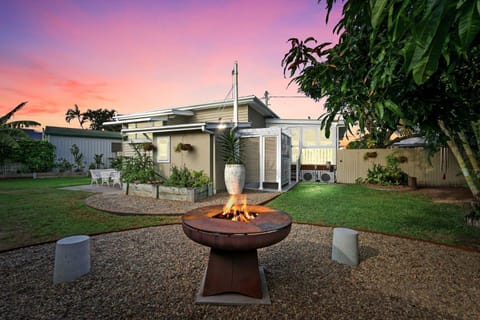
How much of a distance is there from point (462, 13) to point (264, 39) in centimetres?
722

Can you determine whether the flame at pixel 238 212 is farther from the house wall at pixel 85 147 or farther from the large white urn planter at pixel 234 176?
the house wall at pixel 85 147

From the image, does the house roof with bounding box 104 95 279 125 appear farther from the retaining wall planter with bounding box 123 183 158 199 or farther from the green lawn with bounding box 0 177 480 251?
the green lawn with bounding box 0 177 480 251

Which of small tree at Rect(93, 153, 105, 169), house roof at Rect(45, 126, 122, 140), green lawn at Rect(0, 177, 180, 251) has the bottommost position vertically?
green lawn at Rect(0, 177, 180, 251)

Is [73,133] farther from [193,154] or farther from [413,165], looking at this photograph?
[413,165]

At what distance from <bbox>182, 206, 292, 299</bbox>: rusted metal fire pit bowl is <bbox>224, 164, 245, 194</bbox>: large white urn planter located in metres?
6.09

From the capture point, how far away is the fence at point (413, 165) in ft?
34.7

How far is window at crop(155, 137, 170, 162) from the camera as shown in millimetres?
10359

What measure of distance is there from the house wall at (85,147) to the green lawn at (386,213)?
18.9m

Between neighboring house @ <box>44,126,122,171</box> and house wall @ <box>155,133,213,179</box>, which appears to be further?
neighboring house @ <box>44,126,122,171</box>

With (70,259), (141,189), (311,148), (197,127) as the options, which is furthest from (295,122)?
(70,259)

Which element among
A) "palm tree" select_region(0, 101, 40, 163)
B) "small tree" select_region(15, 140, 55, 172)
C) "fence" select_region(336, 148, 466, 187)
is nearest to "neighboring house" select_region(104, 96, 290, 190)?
"fence" select_region(336, 148, 466, 187)

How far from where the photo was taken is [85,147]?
19688 millimetres

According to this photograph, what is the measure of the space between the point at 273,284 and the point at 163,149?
Result: 8973 mm

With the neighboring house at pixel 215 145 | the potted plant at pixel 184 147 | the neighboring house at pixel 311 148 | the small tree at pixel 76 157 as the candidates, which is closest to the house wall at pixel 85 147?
the small tree at pixel 76 157
